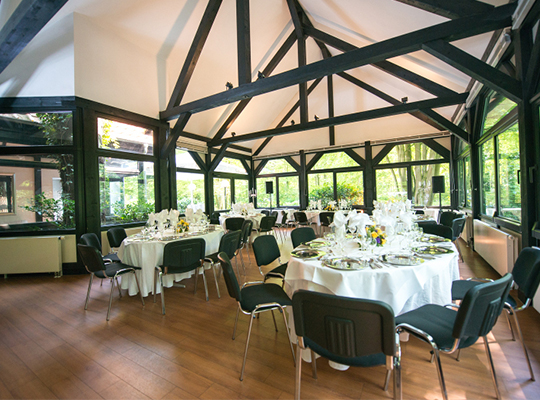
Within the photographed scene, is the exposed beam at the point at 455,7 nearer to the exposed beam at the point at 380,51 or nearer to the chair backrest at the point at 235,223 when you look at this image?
the exposed beam at the point at 380,51

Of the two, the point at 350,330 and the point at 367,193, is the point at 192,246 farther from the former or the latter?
the point at 367,193

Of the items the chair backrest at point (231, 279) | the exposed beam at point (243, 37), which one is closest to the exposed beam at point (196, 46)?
the exposed beam at point (243, 37)

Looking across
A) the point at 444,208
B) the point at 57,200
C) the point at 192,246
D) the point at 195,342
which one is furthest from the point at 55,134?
the point at 444,208

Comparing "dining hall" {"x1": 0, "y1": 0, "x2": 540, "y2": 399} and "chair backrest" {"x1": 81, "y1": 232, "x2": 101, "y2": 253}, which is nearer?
"dining hall" {"x1": 0, "y1": 0, "x2": 540, "y2": 399}

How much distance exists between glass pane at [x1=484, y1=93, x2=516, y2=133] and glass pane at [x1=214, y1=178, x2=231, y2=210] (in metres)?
8.71

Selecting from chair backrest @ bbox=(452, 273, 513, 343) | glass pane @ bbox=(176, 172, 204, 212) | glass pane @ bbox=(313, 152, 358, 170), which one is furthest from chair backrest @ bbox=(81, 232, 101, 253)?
glass pane @ bbox=(313, 152, 358, 170)

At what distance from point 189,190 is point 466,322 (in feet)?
30.0

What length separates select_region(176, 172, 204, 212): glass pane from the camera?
29.9ft

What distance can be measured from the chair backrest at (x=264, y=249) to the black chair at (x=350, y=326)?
5.04 feet

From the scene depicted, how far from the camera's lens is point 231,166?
1166cm

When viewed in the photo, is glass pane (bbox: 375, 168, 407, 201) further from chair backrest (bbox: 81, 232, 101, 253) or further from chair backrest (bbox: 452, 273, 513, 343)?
chair backrest (bbox: 81, 232, 101, 253)

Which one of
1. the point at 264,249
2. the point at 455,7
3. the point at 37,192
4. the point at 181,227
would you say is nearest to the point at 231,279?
the point at 264,249

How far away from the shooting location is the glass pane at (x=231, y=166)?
11078 mm

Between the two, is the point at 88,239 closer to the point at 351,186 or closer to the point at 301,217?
the point at 301,217
